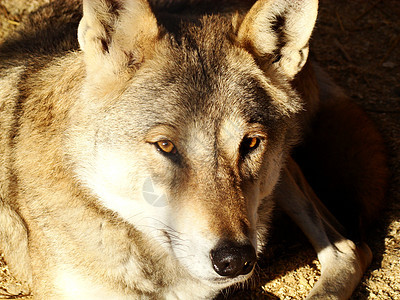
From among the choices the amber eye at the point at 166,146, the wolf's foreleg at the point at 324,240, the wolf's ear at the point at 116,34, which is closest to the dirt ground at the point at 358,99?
the wolf's foreleg at the point at 324,240

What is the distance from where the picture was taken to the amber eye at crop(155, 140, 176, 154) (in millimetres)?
3031

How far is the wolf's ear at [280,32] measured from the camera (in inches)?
128

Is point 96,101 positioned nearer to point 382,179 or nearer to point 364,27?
point 382,179

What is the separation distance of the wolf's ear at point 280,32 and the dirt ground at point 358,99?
1555 millimetres

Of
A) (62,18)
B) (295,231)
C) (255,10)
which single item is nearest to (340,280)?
(295,231)

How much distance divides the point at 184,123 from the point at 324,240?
181cm

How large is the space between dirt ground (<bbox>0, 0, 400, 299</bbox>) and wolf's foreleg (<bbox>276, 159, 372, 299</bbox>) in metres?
0.13

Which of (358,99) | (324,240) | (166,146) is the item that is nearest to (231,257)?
(166,146)

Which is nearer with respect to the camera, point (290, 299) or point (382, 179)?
point (290, 299)

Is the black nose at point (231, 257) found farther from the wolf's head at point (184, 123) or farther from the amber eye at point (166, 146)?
the amber eye at point (166, 146)

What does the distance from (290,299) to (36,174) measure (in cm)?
195

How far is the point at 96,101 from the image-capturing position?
3.17 metres

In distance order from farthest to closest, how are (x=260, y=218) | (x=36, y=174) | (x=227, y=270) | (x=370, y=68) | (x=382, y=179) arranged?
1. (x=370, y=68)
2. (x=382, y=179)
3. (x=260, y=218)
4. (x=36, y=174)
5. (x=227, y=270)

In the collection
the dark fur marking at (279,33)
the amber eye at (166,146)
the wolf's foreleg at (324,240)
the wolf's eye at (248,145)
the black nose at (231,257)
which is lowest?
the wolf's foreleg at (324,240)
